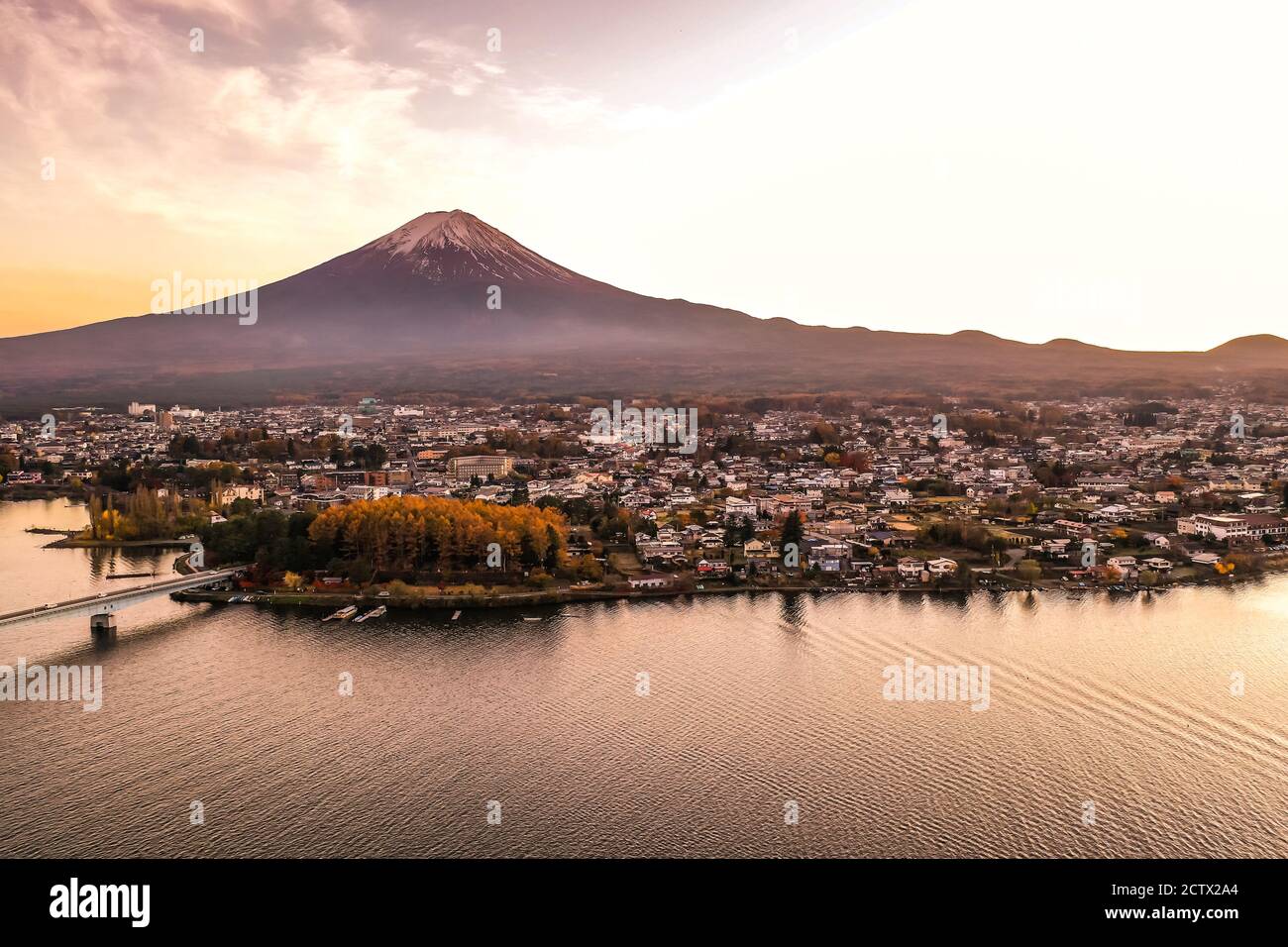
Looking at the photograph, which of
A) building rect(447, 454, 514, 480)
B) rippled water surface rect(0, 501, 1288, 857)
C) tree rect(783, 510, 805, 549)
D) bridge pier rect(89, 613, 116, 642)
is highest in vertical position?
building rect(447, 454, 514, 480)

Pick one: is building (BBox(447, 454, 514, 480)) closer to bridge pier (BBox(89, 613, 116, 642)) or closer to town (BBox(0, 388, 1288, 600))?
town (BBox(0, 388, 1288, 600))

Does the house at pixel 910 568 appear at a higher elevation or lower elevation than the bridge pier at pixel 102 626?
higher

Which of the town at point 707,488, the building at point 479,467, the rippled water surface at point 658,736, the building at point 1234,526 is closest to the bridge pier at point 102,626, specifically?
the rippled water surface at point 658,736

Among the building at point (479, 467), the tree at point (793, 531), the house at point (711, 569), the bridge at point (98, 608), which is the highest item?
the building at point (479, 467)

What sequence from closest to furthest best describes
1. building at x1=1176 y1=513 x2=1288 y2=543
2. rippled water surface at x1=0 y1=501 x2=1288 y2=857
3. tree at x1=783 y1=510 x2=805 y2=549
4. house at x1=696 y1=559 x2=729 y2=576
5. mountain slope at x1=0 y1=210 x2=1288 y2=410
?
rippled water surface at x1=0 y1=501 x2=1288 y2=857
house at x1=696 y1=559 x2=729 y2=576
tree at x1=783 y1=510 x2=805 y2=549
building at x1=1176 y1=513 x2=1288 y2=543
mountain slope at x1=0 y1=210 x2=1288 y2=410

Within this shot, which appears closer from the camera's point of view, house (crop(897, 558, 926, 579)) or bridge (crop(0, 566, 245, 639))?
bridge (crop(0, 566, 245, 639))

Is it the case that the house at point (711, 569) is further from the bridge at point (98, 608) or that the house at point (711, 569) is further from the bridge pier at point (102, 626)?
the bridge pier at point (102, 626)

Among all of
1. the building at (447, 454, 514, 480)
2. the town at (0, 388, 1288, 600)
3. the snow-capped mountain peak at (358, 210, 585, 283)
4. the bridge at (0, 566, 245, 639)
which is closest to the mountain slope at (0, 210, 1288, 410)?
the snow-capped mountain peak at (358, 210, 585, 283)

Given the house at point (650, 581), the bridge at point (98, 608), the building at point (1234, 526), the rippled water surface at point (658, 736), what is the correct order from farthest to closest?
the building at point (1234, 526) < the house at point (650, 581) < the bridge at point (98, 608) < the rippled water surface at point (658, 736)

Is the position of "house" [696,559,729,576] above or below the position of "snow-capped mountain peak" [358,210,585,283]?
below
